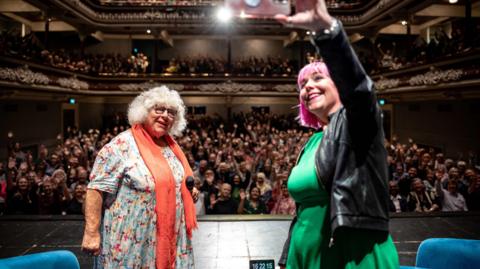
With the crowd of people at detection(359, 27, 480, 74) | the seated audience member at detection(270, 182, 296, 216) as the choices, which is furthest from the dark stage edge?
the crowd of people at detection(359, 27, 480, 74)

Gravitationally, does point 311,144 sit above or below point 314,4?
below

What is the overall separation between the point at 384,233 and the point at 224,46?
22.6 m

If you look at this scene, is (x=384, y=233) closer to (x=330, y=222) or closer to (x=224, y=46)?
(x=330, y=222)

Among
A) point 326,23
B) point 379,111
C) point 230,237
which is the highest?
point 326,23

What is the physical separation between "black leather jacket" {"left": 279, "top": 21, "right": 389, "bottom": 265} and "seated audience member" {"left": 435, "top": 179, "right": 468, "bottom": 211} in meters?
5.18

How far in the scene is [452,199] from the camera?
18.9 feet

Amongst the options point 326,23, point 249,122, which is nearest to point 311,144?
point 326,23

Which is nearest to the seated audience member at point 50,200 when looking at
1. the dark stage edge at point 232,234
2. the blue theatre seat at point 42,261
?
the dark stage edge at point 232,234

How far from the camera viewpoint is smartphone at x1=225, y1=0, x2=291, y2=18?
3.57 feet

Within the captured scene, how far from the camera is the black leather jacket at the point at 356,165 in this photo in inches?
46.8

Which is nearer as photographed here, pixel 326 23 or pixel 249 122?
pixel 326 23

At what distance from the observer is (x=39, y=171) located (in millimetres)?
7035

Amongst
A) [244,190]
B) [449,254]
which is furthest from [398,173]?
[449,254]

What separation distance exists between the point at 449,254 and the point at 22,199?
5.34 meters
